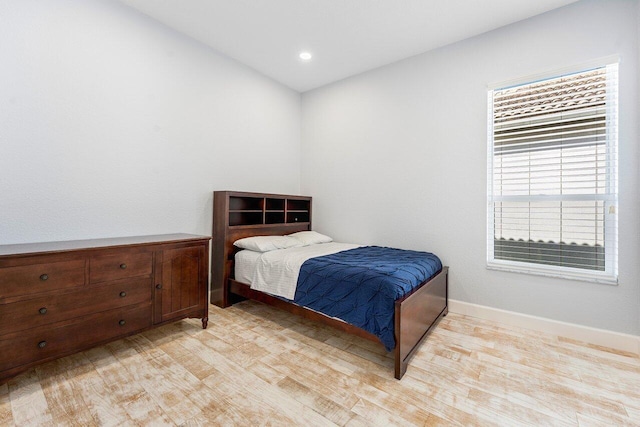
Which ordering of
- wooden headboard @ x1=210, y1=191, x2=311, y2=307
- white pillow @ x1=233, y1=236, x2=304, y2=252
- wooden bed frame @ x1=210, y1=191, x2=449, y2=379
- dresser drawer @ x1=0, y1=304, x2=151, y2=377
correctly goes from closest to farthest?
dresser drawer @ x1=0, y1=304, x2=151, y2=377, wooden bed frame @ x1=210, y1=191, x2=449, y2=379, white pillow @ x1=233, y1=236, x2=304, y2=252, wooden headboard @ x1=210, y1=191, x2=311, y2=307

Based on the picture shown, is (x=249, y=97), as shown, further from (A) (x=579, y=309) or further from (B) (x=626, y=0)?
(A) (x=579, y=309)

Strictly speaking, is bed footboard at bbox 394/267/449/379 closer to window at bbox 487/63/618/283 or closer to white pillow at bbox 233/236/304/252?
window at bbox 487/63/618/283

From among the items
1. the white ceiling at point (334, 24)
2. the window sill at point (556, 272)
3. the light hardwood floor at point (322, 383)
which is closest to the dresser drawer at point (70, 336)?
the light hardwood floor at point (322, 383)

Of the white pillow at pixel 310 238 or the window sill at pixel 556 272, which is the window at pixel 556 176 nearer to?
the window sill at pixel 556 272

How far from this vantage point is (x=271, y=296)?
2652 mm

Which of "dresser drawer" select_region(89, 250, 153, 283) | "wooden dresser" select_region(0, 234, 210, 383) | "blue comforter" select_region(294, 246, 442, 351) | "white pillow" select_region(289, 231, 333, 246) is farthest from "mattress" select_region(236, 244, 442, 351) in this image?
"dresser drawer" select_region(89, 250, 153, 283)

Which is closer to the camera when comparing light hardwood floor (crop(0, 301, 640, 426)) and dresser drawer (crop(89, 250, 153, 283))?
light hardwood floor (crop(0, 301, 640, 426))

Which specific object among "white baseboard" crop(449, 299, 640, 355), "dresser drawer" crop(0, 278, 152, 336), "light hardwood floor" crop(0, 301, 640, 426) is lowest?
"light hardwood floor" crop(0, 301, 640, 426)

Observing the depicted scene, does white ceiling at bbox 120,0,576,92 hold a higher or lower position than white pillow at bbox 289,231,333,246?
higher

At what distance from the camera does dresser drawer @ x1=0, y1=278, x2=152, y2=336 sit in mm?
1575

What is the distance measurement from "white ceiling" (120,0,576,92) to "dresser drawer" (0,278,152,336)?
2.45m

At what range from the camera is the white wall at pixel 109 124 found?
79.5 inches

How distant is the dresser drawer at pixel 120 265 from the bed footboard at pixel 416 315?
6.14 ft

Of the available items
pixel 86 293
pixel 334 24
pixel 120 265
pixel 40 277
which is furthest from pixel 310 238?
pixel 40 277
